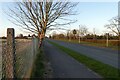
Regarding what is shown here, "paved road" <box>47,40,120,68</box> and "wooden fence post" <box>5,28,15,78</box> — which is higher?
"wooden fence post" <box>5,28,15,78</box>

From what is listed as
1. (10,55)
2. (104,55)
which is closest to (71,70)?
(10,55)

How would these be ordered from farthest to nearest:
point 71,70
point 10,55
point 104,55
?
point 104,55
point 71,70
point 10,55

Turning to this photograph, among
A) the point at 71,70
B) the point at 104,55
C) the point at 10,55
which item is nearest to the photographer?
the point at 10,55

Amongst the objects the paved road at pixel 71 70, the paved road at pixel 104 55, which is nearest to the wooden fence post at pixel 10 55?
the paved road at pixel 71 70

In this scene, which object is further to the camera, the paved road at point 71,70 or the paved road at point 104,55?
the paved road at point 104,55

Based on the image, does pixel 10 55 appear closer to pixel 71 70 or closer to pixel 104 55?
pixel 71 70

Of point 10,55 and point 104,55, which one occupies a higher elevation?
point 10,55

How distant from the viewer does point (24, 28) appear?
2828 centimetres

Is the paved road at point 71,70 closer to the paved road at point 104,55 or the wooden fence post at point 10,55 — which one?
the paved road at point 104,55

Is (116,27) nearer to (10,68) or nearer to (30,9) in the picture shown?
(30,9)

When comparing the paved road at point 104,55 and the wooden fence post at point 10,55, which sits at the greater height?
the wooden fence post at point 10,55

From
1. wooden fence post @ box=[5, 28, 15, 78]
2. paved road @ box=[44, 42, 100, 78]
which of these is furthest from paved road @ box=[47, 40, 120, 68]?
wooden fence post @ box=[5, 28, 15, 78]

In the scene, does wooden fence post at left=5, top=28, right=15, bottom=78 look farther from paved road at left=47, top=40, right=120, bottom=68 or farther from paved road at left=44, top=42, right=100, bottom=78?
paved road at left=47, top=40, right=120, bottom=68

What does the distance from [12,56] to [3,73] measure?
46 centimetres
